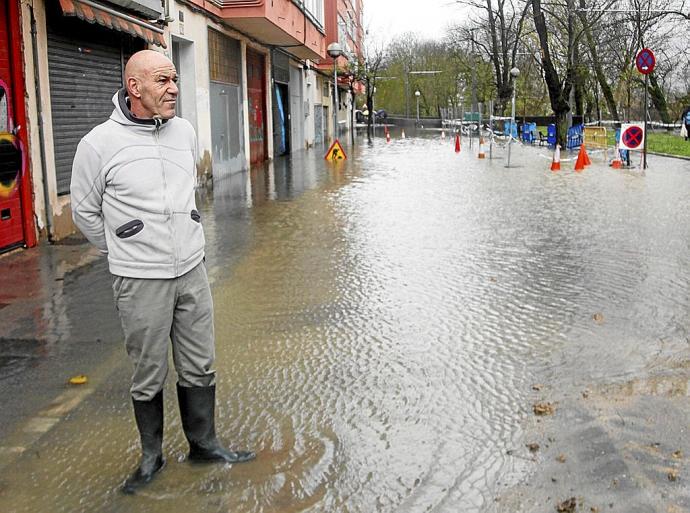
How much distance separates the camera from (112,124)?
3.47 meters

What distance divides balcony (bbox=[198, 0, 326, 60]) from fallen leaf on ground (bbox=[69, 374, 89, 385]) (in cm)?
1342

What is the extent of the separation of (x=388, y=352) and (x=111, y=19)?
735 cm

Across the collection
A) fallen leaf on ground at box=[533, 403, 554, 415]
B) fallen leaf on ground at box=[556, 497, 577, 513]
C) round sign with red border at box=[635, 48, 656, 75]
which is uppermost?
round sign with red border at box=[635, 48, 656, 75]

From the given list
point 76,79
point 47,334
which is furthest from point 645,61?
point 47,334

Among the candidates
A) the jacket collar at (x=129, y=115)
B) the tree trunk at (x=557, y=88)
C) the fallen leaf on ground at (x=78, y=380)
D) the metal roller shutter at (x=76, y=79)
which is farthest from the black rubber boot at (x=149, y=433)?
the tree trunk at (x=557, y=88)

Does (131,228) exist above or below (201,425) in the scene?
above

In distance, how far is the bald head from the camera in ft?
11.2

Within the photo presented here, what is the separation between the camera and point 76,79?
1103 cm

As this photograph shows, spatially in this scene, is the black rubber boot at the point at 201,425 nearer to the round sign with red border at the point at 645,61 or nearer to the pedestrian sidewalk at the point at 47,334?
the pedestrian sidewalk at the point at 47,334

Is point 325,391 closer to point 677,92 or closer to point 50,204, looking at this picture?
point 50,204

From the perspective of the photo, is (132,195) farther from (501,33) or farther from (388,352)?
(501,33)

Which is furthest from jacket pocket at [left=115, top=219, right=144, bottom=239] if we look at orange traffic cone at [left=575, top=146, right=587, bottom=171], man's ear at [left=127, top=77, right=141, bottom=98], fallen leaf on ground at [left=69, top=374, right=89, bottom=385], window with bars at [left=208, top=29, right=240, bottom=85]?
orange traffic cone at [left=575, top=146, right=587, bottom=171]

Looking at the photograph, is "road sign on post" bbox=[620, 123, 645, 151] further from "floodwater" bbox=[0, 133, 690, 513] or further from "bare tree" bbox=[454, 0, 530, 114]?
"bare tree" bbox=[454, 0, 530, 114]

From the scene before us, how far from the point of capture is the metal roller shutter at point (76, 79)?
10445mm
